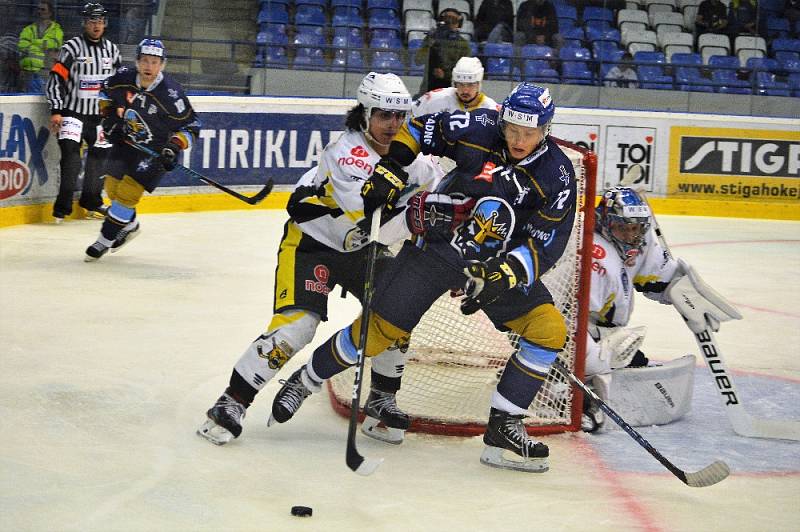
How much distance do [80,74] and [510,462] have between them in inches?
215

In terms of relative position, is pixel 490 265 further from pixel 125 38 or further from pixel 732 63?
pixel 732 63

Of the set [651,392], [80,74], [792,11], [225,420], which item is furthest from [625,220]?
[792,11]

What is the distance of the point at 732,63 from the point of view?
10.6 metres

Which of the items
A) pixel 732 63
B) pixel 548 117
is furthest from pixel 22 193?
pixel 732 63

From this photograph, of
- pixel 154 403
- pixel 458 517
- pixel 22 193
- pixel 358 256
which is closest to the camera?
pixel 458 517

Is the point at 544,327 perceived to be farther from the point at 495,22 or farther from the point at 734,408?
the point at 495,22

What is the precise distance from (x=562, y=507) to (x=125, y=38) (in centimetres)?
650

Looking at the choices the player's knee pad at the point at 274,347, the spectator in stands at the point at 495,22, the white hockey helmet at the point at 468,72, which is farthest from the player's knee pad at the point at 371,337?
the spectator in stands at the point at 495,22

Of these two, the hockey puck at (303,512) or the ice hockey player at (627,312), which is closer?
the hockey puck at (303,512)

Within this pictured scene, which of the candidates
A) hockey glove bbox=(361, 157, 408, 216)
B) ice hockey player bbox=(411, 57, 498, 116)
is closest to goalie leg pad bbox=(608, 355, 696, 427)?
hockey glove bbox=(361, 157, 408, 216)

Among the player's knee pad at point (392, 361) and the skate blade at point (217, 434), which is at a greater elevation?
the player's knee pad at point (392, 361)

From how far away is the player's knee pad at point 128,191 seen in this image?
6.72 m

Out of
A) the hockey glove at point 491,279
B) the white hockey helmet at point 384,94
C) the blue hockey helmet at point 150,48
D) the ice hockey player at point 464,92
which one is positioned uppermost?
the blue hockey helmet at point 150,48

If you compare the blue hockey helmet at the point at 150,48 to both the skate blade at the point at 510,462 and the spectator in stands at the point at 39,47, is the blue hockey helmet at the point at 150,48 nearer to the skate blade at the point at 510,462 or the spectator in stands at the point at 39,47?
the spectator in stands at the point at 39,47
